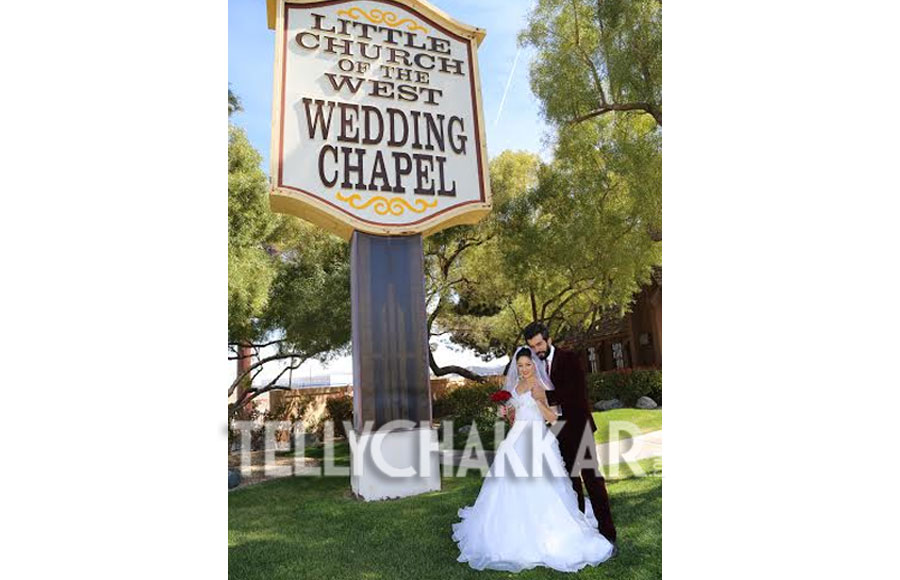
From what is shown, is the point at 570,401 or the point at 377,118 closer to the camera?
the point at 570,401

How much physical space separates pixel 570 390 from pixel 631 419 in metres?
7.96

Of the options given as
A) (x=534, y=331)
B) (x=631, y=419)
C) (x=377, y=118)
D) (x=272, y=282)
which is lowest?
(x=631, y=419)

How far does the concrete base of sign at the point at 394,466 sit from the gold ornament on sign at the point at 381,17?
5.33 m

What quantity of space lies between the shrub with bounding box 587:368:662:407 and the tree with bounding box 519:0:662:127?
24.2 feet

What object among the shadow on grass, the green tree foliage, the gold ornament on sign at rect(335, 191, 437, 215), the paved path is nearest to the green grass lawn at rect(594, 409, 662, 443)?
the paved path

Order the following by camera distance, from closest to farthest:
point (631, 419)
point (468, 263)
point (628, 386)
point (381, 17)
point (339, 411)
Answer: point (381, 17)
point (631, 419)
point (468, 263)
point (339, 411)
point (628, 386)

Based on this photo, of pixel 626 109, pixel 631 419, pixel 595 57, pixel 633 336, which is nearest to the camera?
pixel 626 109

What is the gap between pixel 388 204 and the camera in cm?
750

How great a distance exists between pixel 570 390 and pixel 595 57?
306 inches

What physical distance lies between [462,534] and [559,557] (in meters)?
1.02

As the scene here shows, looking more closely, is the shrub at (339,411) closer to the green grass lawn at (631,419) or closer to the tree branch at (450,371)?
the tree branch at (450,371)

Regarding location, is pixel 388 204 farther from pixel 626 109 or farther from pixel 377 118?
pixel 626 109

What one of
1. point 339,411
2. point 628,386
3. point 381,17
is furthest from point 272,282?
point 628,386

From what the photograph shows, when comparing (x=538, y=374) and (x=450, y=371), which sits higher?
(x=538, y=374)
